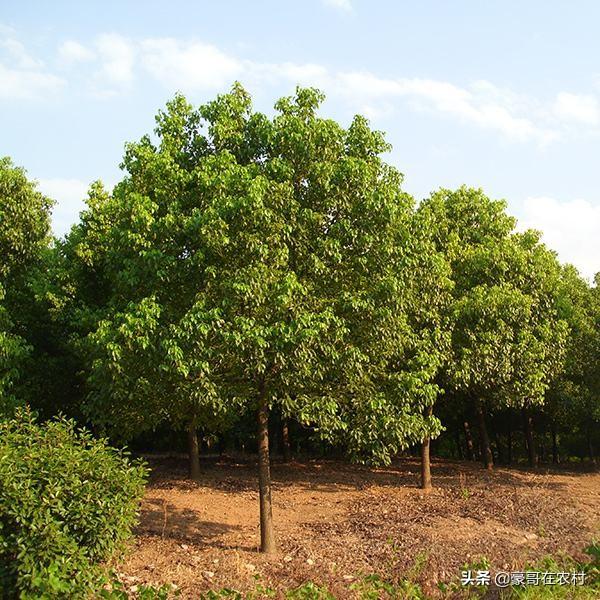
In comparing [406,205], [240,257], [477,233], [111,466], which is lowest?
[111,466]

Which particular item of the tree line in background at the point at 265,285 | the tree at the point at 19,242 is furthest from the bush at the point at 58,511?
the tree at the point at 19,242

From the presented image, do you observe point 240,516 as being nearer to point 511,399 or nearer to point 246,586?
point 246,586

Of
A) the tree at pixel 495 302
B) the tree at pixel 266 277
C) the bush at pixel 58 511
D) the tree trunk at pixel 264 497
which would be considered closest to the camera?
the bush at pixel 58 511

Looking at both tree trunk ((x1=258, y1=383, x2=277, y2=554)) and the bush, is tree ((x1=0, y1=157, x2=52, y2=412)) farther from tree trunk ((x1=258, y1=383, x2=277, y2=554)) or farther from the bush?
the bush

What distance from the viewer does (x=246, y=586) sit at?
11125 mm

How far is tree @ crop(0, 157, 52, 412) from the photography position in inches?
851

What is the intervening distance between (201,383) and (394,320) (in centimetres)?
482

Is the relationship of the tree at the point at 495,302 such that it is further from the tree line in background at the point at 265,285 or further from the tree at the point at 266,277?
the tree at the point at 266,277

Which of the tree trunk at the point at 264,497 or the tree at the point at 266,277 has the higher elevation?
the tree at the point at 266,277

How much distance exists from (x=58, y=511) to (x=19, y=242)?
16.5 meters

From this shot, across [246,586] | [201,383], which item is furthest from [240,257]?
[246,586]

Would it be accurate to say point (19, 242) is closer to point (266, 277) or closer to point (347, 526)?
point (266, 277)

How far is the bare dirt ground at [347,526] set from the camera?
12.1 m

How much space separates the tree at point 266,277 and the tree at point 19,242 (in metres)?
8.90
